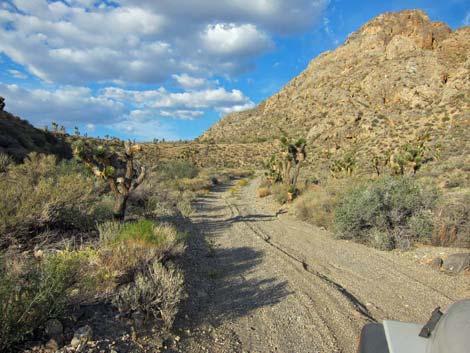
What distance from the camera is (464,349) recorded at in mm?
1564

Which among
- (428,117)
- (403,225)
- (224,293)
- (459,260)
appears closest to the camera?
(224,293)

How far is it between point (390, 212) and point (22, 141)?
25.7 m

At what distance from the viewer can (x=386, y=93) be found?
5681cm

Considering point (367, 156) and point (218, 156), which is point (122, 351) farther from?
point (218, 156)

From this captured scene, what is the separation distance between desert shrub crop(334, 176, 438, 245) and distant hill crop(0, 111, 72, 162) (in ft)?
61.5

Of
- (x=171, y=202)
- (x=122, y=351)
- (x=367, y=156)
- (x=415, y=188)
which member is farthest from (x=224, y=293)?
(x=367, y=156)

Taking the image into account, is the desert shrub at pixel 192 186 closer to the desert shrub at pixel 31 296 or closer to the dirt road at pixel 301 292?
the dirt road at pixel 301 292

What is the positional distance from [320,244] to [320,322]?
17.2 ft

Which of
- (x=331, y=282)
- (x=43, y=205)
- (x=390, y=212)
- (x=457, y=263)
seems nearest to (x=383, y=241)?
(x=390, y=212)

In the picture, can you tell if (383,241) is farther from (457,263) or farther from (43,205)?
(43,205)

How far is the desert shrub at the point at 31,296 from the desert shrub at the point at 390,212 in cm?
878

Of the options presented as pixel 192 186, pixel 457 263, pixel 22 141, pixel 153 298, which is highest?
pixel 22 141

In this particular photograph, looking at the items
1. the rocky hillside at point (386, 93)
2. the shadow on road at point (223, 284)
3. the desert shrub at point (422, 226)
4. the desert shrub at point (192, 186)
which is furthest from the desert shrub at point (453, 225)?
the rocky hillside at point (386, 93)

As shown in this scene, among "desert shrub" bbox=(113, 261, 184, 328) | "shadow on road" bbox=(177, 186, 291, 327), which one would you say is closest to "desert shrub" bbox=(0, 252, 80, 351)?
"desert shrub" bbox=(113, 261, 184, 328)
